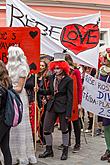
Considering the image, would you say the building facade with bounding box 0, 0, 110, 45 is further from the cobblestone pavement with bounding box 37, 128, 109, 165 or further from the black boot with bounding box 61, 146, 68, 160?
the black boot with bounding box 61, 146, 68, 160

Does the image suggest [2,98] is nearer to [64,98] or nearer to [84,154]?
[64,98]

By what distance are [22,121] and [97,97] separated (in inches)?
59.6

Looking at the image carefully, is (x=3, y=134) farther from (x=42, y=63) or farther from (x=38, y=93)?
(x=42, y=63)

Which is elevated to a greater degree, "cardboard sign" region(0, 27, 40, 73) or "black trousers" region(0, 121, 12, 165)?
"cardboard sign" region(0, 27, 40, 73)

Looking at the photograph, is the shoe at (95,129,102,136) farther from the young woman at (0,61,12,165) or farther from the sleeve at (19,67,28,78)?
the young woman at (0,61,12,165)

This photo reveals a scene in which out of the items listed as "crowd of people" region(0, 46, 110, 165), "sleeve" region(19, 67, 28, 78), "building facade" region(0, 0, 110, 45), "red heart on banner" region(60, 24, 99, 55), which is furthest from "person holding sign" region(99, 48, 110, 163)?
"building facade" region(0, 0, 110, 45)

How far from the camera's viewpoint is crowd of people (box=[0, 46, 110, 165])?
6098mm

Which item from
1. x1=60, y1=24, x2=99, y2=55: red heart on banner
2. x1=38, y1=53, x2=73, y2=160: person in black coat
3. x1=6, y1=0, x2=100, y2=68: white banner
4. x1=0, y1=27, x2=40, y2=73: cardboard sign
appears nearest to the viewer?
x1=38, y1=53, x2=73, y2=160: person in black coat

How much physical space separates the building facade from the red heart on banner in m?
8.96

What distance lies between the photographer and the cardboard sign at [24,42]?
679 cm

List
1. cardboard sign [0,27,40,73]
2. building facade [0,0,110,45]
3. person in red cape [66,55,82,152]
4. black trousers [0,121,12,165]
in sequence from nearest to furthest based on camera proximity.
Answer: black trousers [0,121,12,165] < cardboard sign [0,27,40,73] < person in red cape [66,55,82,152] < building facade [0,0,110,45]

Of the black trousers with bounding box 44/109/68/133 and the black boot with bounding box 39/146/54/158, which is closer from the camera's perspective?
the black trousers with bounding box 44/109/68/133

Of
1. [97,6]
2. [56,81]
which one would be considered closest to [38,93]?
[56,81]

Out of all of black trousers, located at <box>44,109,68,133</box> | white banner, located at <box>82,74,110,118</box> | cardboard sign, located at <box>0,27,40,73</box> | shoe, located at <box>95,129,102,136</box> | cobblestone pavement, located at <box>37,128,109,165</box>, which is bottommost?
shoe, located at <box>95,129,102,136</box>
